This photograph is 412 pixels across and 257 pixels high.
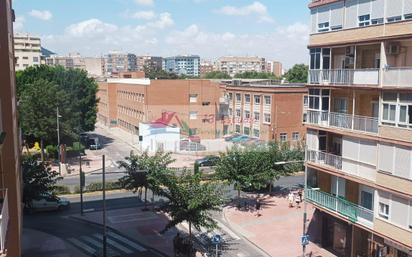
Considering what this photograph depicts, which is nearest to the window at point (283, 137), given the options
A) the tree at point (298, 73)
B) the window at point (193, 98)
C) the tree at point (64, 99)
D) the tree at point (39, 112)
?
the window at point (193, 98)

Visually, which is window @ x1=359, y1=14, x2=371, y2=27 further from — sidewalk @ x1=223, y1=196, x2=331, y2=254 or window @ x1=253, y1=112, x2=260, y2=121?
window @ x1=253, y1=112, x2=260, y2=121

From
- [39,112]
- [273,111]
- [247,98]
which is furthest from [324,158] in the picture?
[247,98]

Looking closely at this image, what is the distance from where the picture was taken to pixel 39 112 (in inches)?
2077

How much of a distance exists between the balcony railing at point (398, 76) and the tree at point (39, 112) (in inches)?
1623

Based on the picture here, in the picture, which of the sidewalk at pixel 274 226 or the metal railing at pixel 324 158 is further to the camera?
the sidewalk at pixel 274 226

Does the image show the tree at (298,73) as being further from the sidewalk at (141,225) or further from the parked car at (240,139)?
the sidewalk at (141,225)

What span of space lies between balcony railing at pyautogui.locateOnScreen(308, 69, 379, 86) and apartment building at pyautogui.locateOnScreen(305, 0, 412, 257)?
0.16 ft

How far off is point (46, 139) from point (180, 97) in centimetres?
2347

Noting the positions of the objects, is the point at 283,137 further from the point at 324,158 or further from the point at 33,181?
the point at 33,181

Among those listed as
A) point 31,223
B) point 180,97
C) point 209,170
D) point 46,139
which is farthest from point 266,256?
point 180,97

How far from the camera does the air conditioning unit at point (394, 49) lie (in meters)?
21.3

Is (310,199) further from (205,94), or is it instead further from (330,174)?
(205,94)

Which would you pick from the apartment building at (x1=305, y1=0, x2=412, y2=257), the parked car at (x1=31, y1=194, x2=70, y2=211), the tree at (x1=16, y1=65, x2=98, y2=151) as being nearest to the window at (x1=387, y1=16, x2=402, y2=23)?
the apartment building at (x1=305, y1=0, x2=412, y2=257)

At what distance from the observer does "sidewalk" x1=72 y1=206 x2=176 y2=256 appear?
95.1 feet
